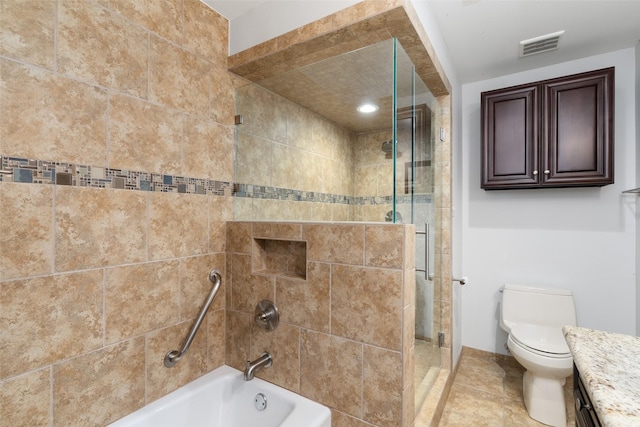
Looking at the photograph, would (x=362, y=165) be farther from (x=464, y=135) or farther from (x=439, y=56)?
(x=464, y=135)

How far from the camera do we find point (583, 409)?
914 millimetres

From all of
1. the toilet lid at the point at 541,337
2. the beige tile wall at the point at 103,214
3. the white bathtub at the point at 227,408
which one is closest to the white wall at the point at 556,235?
the toilet lid at the point at 541,337

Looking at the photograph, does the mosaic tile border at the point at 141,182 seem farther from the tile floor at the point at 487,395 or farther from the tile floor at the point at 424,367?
the tile floor at the point at 487,395

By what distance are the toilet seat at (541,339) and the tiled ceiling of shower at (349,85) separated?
1.70m

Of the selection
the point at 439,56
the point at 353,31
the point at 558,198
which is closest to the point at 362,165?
the point at 353,31

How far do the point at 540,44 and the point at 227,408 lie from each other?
302cm

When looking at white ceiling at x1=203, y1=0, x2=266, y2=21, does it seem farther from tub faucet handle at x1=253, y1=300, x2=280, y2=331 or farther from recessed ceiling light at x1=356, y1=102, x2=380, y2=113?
tub faucet handle at x1=253, y1=300, x2=280, y2=331

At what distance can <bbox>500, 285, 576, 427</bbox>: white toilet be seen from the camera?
6.21ft

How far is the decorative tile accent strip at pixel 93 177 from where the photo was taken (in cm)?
106

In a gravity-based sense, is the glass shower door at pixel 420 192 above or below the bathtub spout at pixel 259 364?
above

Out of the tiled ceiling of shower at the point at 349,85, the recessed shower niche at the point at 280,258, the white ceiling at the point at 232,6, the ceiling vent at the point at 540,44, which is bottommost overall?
the recessed shower niche at the point at 280,258

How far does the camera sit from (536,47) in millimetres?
2195

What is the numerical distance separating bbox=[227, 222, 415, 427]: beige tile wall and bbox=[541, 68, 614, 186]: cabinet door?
163cm

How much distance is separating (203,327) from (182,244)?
0.48 meters
